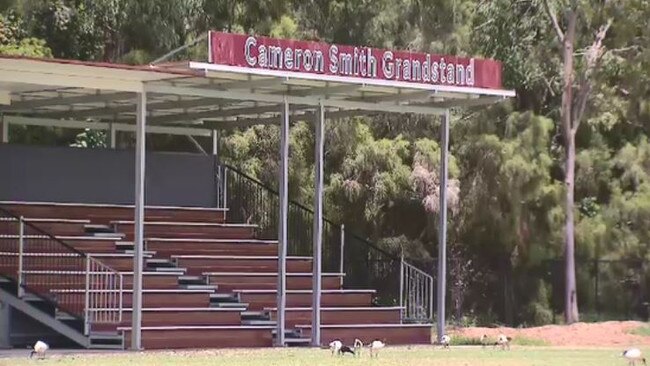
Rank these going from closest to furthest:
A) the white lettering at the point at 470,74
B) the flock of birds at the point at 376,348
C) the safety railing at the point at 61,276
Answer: the flock of birds at the point at 376,348
the safety railing at the point at 61,276
the white lettering at the point at 470,74

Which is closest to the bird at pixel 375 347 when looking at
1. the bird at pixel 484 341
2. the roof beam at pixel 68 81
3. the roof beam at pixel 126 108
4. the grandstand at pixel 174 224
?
the grandstand at pixel 174 224

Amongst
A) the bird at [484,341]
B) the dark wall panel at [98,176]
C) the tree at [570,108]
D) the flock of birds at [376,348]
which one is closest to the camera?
the flock of birds at [376,348]

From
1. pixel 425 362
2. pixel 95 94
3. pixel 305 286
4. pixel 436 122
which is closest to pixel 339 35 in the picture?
pixel 436 122

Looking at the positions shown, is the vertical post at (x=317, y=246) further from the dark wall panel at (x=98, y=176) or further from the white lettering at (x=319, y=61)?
the dark wall panel at (x=98, y=176)

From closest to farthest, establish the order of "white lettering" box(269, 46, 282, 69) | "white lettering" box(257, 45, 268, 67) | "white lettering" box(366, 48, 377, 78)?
"white lettering" box(257, 45, 268, 67), "white lettering" box(269, 46, 282, 69), "white lettering" box(366, 48, 377, 78)

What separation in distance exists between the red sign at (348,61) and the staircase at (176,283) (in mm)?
3948

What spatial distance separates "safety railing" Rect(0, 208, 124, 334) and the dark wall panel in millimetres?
2501

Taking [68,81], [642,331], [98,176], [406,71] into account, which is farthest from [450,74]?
[642,331]

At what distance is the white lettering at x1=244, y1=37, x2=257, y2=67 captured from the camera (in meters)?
23.9

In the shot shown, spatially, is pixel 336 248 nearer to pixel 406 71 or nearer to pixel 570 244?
pixel 570 244

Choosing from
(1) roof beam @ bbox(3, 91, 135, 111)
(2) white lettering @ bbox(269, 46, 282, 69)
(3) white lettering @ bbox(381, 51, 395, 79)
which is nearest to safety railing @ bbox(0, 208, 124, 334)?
(1) roof beam @ bbox(3, 91, 135, 111)

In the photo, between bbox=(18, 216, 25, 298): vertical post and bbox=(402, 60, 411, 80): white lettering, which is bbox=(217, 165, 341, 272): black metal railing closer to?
bbox=(402, 60, 411, 80): white lettering

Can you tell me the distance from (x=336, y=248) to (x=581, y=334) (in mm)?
5432

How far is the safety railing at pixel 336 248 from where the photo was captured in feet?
103
